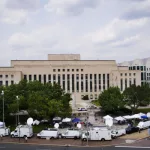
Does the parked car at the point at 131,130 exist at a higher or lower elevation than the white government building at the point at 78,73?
lower

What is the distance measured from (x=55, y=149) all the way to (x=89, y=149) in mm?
3782

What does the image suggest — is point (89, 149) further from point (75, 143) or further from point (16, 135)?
point (16, 135)

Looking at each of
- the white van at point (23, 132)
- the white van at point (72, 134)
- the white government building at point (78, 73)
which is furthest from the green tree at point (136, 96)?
the white government building at point (78, 73)

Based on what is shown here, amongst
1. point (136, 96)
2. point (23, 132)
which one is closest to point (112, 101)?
point (136, 96)

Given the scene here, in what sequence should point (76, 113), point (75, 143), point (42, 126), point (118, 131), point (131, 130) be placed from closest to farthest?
point (75, 143) < point (118, 131) < point (131, 130) < point (42, 126) < point (76, 113)

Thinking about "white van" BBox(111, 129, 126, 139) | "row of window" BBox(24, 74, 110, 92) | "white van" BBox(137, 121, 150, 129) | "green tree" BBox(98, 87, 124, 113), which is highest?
"row of window" BBox(24, 74, 110, 92)

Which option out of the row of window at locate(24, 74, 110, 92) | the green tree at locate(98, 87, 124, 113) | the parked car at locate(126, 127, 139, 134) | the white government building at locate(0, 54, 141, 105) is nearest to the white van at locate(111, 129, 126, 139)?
→ the parked car at locate(126, 127, 139, 134)

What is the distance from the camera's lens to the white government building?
107875 millimetres

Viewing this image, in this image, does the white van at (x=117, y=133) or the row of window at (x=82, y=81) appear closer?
the white van at (x=117, y=133)

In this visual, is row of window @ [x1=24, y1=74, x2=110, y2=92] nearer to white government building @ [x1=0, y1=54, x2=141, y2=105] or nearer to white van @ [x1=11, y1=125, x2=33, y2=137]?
white government building @ [x1=0, y1=54, x2=141, y2=105]

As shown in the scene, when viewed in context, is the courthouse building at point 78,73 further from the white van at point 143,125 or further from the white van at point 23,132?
the white van at point 23,132

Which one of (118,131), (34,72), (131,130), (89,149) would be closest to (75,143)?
(89,149)

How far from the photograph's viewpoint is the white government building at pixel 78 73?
107875 millimetres

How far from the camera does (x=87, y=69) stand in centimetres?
11075
